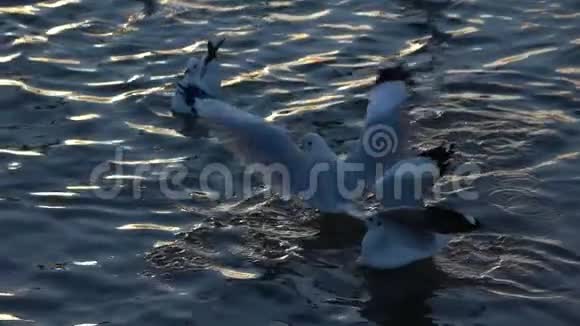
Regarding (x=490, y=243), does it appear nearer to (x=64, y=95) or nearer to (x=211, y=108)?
(x=211, y=108)

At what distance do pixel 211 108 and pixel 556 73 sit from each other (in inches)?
153

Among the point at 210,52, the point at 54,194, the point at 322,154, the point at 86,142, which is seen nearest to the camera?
the point at 322,154

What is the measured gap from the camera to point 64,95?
35.9 feet

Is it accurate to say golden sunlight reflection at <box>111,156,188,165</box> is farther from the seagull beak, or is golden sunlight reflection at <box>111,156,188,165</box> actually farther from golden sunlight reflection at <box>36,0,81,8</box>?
golden sunlight reflection at <box>36,0,81,8</box>

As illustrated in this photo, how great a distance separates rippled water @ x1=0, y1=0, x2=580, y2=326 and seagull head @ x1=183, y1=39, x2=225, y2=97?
0.32 m

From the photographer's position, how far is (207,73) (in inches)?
427

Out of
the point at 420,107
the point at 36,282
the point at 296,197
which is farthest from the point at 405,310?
the point at 420,107

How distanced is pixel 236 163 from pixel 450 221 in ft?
9.22

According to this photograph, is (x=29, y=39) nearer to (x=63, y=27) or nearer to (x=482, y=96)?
(x=63, y=27)

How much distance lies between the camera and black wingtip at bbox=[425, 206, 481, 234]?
734cm

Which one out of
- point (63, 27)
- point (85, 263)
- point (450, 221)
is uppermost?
point (63, 27)

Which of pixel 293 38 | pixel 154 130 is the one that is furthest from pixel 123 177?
pixel 293 38

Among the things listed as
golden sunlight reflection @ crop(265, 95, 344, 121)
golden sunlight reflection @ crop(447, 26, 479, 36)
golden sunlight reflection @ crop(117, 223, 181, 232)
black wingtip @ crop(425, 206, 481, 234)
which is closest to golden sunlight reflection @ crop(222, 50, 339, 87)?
golden sunlight reflection @ crop(265, 95, 344, 121)

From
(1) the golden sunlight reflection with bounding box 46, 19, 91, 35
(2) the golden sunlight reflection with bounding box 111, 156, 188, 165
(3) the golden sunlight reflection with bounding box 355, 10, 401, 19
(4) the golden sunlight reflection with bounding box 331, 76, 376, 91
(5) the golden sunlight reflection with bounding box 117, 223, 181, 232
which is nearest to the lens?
(5) the golden sunlight reflection with bounding box 117, 223, 181, 232
